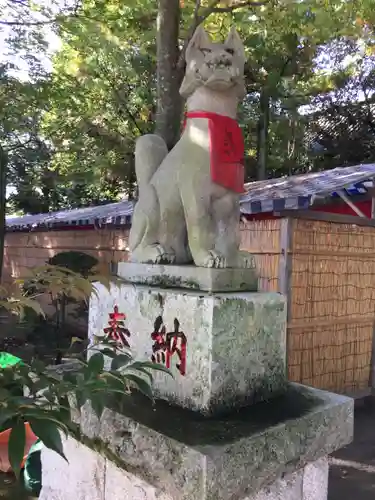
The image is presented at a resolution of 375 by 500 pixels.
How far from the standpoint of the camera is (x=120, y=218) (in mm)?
7613

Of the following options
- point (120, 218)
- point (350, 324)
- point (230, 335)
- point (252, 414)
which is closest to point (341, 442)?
point (252, 414)

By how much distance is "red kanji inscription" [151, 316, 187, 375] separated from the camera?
6.30 ft

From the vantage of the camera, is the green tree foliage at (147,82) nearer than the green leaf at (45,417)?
No

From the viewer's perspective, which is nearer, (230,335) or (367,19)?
(230,335)

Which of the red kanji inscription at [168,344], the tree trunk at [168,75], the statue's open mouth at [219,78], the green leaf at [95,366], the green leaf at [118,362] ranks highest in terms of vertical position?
the tree trunk at [168,75]

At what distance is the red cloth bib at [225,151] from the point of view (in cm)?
213

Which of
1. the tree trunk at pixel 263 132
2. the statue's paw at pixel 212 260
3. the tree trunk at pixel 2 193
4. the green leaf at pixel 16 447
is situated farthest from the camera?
the tree trunk at pixel 263 132

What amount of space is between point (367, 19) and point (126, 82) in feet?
22.8

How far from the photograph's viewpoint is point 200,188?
2.12 meters

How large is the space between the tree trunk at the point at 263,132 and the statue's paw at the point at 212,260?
1014cm

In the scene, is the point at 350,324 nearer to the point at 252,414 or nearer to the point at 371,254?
the point at 371,254

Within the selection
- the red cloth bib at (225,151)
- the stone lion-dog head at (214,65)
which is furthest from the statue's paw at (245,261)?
the stone lion-dog head at (214,65)

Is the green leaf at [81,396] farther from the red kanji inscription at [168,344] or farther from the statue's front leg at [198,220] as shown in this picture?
the statue's front leg at [198,220]

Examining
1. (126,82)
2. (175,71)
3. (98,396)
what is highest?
(126,82)
